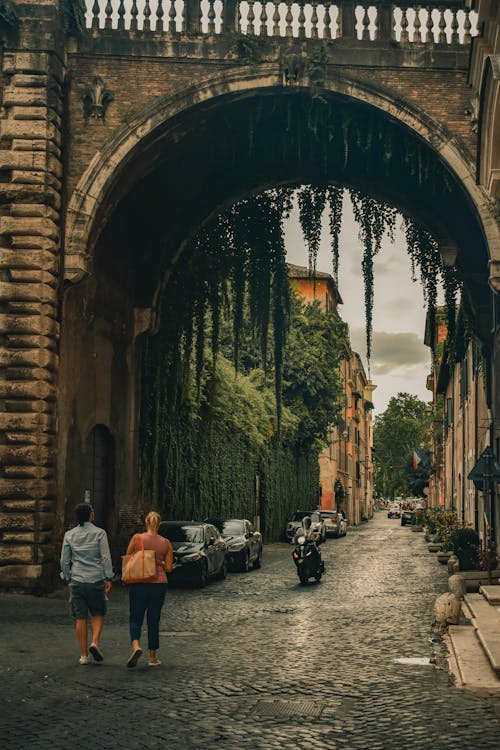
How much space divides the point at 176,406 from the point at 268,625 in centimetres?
1301

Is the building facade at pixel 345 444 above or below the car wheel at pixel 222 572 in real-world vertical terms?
above

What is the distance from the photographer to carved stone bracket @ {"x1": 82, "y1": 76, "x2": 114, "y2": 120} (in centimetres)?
1967

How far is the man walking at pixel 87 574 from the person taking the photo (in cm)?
1040

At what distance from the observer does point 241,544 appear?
25.6m

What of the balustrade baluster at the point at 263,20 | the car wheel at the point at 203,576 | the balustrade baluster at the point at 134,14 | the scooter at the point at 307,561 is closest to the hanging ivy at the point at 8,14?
the balustrade baluster at the point at 134,14

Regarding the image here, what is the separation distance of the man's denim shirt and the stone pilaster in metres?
7.43

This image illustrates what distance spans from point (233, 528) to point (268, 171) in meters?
9.39

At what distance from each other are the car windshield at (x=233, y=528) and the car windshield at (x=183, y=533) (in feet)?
14.2

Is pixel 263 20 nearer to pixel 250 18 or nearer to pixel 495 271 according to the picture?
pixel 250 18

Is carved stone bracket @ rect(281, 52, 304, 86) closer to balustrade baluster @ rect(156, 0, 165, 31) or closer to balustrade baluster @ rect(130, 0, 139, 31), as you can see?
balustrade baluster @ rect(156, 0, 165, 31)

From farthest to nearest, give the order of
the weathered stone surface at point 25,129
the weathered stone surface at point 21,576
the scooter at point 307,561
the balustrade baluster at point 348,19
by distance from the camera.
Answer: the scooter at point 307,561, the balustrade baluster at point 348,19, the weathered stone surface at point 25,129, the weathered stone surface at point 21,576

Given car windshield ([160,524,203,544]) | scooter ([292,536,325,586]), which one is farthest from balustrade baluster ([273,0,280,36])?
scooter ([292,536,325,586])

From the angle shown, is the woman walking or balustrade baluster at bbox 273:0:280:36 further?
balustrade baluster at bbox 273:0:280:36

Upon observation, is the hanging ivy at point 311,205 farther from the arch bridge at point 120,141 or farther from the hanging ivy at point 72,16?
the hanging ivy at point 72,16
